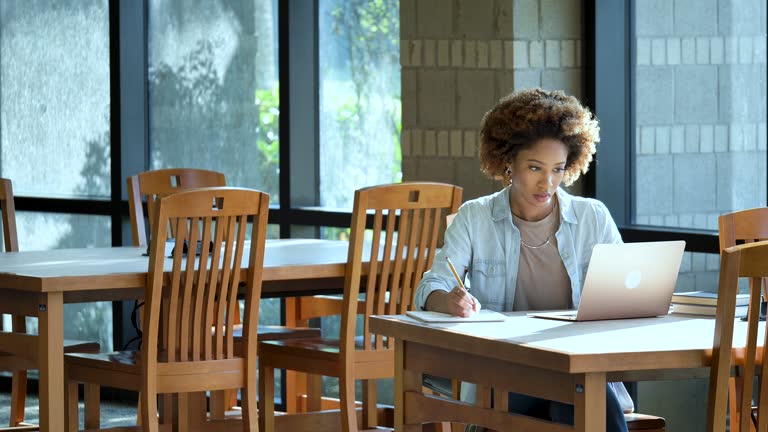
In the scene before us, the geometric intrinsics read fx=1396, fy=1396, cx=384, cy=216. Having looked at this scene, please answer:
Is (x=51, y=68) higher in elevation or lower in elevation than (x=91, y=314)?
higher

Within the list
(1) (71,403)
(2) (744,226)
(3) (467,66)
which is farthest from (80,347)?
(2) (744,226)

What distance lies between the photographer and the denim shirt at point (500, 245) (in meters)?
3.46

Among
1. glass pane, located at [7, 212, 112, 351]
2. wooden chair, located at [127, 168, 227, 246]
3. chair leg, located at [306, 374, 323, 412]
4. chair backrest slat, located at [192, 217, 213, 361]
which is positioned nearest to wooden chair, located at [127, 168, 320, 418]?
wooden chair, located at [127, 168, 227, 246]

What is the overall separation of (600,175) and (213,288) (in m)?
1.54

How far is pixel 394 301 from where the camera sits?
13.9 ft

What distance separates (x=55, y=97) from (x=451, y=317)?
4191 mm

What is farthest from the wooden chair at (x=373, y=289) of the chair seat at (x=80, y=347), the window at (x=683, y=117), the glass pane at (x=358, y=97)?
the glass pane at (x=358, y=97)

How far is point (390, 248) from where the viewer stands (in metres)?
4.21

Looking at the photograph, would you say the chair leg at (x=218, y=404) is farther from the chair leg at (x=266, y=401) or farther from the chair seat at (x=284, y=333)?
the chair leg at (x=266, y=401)

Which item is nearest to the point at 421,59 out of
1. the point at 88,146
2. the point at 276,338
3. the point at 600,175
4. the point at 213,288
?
the point at 600,175

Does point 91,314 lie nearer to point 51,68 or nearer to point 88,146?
point 88,146

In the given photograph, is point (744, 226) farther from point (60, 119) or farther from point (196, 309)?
point (60, 119)

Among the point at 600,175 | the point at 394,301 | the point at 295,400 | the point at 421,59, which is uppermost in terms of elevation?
the point at 421,59

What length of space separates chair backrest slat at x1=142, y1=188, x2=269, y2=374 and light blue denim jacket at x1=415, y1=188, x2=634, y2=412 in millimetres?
692
